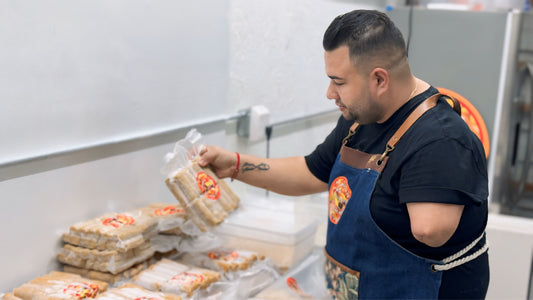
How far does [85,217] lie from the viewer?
2021 millimetres

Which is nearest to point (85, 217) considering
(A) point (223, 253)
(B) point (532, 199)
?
(A) point (223, 253)

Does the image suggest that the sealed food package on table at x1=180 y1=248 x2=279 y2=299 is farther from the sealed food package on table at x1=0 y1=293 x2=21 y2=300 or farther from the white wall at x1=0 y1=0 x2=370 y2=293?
the sealed food package on table at x1=0 y1=293 x2=21 y2=300

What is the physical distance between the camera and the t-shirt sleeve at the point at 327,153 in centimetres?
186

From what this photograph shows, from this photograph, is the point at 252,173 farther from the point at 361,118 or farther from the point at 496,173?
the point at 496,173

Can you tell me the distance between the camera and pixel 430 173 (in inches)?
55.6

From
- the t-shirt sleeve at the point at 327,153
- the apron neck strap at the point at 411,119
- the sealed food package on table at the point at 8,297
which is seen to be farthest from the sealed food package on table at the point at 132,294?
the apron neck strap at the point at 411,119

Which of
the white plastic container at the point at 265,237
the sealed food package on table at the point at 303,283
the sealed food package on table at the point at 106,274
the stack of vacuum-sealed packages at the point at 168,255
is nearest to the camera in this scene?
the stack of vacuum-sealed packages at the point at 168,255

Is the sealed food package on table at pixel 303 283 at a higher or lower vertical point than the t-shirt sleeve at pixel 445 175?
lower

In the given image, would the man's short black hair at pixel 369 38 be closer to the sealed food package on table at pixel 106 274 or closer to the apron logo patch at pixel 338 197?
the apron logo patch at pixel 338 197

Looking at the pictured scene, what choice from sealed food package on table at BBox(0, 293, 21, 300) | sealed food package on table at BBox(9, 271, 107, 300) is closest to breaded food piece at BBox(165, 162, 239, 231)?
sealed food package on table at BBox(9, 271, 107, 300)

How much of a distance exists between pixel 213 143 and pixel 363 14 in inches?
50.4

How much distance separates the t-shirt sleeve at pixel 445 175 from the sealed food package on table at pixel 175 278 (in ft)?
2.57

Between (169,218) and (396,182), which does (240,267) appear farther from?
(396,182)

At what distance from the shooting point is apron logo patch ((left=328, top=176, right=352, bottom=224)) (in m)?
1.67
